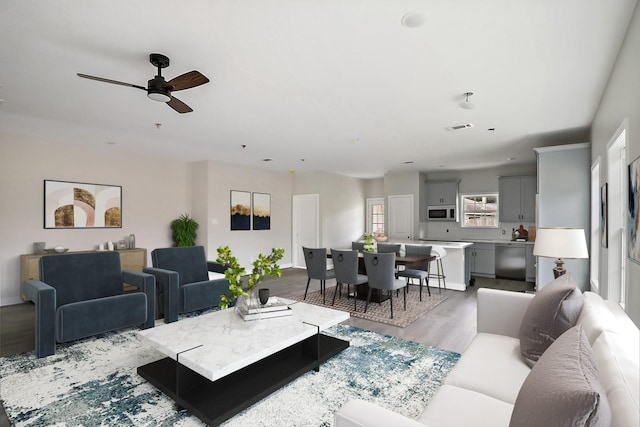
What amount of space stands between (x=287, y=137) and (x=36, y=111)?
3.01 metres

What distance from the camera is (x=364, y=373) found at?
8.95ft

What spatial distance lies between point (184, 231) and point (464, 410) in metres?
6.37

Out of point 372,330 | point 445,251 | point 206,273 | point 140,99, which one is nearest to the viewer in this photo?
point 140,99

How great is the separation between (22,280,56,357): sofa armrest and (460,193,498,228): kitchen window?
8220 mm

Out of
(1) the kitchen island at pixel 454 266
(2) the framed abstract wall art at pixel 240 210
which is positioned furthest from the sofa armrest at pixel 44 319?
(1) the kitchen island at pixel 454 266

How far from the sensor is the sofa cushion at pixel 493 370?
1.64m

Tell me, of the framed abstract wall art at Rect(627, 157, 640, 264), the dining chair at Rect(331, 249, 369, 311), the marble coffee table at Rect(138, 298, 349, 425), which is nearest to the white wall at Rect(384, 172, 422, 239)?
the dining chair at Rect(331, 249, 369, 311)

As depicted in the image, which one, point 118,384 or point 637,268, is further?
point 118,384

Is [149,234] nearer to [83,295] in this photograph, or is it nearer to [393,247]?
[83,295]

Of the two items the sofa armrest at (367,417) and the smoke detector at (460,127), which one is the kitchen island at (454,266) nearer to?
the smoke detector at (460,127)

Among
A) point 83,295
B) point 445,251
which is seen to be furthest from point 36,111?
point 445,251

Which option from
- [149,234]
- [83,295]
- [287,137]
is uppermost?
[287,137]

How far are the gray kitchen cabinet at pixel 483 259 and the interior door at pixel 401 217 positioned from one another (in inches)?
61.0

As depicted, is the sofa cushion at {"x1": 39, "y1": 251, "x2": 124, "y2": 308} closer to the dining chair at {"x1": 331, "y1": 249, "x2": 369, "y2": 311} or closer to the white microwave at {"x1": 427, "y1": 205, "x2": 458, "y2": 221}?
the dining chair at {"x1": 331, "y1": 249, "x2": 369, "y2": 311}
